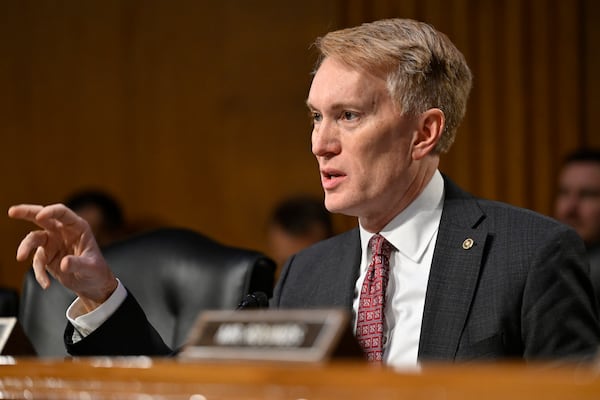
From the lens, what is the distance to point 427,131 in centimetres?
214

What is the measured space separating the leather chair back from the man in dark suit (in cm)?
19

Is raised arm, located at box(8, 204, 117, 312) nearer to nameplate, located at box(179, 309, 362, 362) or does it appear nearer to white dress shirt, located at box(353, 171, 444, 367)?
white dress shirt, located at box(353, 171, 444, 367)

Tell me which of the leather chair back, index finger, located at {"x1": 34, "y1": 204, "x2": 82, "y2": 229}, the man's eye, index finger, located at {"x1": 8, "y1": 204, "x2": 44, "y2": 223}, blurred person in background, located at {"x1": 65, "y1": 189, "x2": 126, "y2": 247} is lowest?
blurred person in background, located at {"x1": 65, "y1": 189, "x2": 126, "y2": 247}

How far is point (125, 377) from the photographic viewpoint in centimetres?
117

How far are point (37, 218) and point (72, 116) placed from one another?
12.0 ft

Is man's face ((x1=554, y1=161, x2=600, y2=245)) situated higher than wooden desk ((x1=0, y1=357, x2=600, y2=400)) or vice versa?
wooden desk ((x1=0, y1=357, x2=600, y2=400))

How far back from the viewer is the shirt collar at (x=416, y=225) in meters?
2.08

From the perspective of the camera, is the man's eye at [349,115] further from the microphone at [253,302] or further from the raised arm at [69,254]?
the raised arm at [69,254]

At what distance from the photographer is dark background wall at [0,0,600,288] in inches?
201

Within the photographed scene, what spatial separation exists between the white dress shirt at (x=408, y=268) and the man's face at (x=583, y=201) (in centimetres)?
176

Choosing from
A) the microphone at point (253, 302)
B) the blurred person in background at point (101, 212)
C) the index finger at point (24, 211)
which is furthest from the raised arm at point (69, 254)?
the blurred person in background at point (101, 212)

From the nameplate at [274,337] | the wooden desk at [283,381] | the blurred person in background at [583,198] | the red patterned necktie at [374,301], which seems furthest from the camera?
the blurred person in background at [583,198]

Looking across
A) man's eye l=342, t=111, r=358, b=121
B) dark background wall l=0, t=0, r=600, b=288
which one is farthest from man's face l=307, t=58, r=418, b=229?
dark background wall l=0, t=0, r=600, b=288

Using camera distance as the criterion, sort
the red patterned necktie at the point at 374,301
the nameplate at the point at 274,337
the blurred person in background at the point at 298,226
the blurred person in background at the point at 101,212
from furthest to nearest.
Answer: the blurred person in background at the point at 101,212 < the blurred person in background at the point at 298,226 < the red patterned necktie at the point at 374,301 < the nameplate at the point at 274,337
